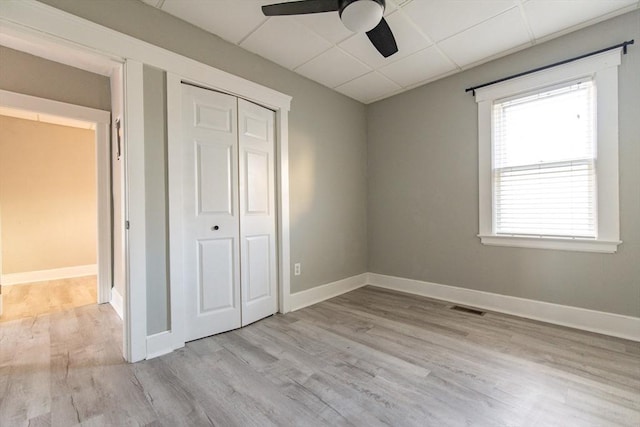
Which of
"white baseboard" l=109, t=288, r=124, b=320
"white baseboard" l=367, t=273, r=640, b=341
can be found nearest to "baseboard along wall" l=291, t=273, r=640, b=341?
"white baseboard" l=367, t=273, r=640, b=341

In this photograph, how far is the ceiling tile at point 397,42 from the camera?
2205 mm

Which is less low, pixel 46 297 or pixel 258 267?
pixel 258 267

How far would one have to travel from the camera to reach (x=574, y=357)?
74.6 inches

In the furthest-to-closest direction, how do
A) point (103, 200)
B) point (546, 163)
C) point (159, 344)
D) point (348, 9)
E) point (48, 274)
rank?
point (48, 274) → point (103, 200) → point (546, 163) → point (159, 344) → point (348, 9)

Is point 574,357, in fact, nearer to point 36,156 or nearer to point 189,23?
point 189,23

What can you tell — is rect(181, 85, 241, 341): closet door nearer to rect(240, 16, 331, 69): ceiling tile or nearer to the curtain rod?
rect(240, 16, 331, 69): ceiling tile

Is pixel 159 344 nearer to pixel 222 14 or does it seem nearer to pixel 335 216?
pixel 335 216

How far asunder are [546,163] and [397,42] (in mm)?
1805

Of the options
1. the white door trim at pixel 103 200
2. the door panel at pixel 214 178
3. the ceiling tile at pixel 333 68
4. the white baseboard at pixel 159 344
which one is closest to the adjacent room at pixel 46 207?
the white door trim at pixel 103 200

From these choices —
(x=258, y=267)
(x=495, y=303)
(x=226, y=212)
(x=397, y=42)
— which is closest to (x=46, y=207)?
(x=226, y=212)

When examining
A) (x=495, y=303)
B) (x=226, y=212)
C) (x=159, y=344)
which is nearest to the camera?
(x=159, y=344)

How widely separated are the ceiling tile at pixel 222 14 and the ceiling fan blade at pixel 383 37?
838 mm

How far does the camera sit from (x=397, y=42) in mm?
2449

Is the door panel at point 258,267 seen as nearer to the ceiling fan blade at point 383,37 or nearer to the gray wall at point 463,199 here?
the gray wall at point 463,199
